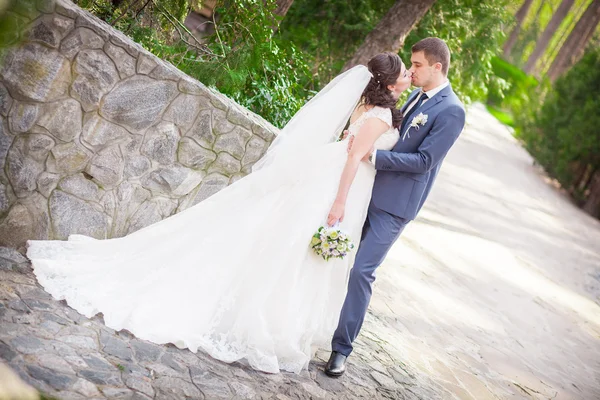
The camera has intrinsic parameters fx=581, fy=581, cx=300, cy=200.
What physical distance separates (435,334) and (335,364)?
1.84 metres

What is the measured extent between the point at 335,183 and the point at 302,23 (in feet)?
19.4

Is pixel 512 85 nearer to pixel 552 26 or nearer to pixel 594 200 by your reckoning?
pixel 552 26

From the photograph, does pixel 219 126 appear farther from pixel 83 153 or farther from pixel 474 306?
pixel 474 306

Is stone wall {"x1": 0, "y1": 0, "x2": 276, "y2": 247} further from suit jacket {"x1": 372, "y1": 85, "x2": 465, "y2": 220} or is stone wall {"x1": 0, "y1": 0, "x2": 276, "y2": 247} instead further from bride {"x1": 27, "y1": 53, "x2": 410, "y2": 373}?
suit jacket {"x1": 372, "y1": 85, "x2": 465, "y2": 220}

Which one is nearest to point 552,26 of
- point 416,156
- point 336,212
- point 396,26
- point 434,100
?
point 396,26

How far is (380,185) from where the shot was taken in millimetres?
3689

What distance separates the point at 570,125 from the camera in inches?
686

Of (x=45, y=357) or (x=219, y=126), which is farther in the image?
(x=219, y=126)

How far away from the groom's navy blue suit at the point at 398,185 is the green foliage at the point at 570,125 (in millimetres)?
15060

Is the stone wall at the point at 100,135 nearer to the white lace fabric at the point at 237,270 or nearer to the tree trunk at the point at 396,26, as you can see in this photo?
the white lace fabric at the point at 237,270

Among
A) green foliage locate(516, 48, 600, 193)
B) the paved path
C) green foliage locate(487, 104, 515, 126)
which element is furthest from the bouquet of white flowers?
green foliage locate(487, 104, 515, 126)

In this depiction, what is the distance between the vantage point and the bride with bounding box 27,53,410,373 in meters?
3.43

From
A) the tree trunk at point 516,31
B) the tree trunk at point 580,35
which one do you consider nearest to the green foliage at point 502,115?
the tree trunk at point 580,35

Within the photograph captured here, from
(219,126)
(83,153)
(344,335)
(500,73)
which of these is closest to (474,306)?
(344,335)
